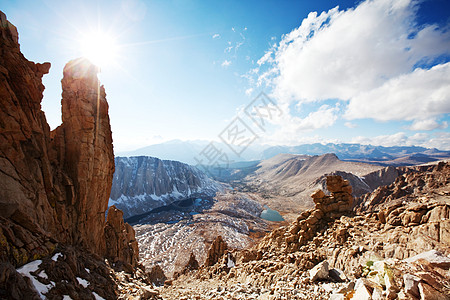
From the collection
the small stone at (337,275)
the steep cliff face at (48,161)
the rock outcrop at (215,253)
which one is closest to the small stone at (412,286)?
the small stone at (337,275)

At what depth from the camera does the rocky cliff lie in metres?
9.57

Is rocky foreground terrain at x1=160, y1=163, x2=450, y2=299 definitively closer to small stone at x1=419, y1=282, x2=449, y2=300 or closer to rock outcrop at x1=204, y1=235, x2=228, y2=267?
small stone at x1=419, y1=282, x2=449, y2=300

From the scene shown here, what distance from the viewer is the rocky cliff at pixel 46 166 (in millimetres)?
9570

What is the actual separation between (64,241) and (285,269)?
687 inches

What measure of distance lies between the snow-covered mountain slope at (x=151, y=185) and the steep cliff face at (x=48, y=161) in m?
118

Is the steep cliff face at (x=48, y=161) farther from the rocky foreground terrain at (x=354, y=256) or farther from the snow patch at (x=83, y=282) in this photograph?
the rocky foreground terrain at (x=354, y=256)

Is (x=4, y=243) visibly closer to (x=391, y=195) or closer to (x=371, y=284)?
(x=371, y=284)

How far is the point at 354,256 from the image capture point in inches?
432

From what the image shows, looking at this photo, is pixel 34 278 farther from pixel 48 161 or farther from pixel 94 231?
pixel 94 231

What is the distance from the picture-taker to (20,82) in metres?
12.5

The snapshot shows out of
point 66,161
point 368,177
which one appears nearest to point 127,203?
point 66,161

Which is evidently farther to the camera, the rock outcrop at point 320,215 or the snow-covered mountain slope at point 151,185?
the snow-covered mountain slope at point 151,185

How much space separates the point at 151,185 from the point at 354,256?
160m

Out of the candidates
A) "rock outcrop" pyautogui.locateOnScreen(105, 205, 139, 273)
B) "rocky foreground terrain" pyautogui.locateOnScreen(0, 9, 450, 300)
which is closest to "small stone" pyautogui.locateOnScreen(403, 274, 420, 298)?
"rocky foreground terrain" pyautogui.locateOnScreen(0, 9, 450, 300)
